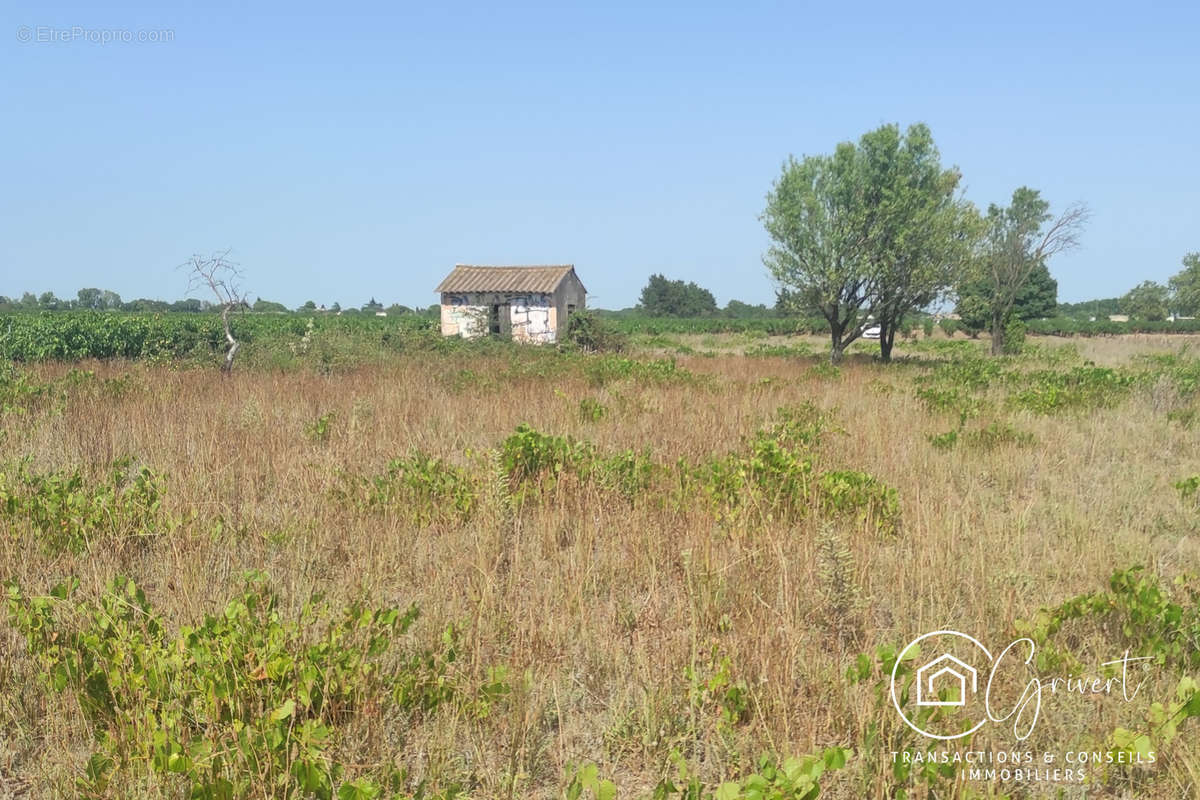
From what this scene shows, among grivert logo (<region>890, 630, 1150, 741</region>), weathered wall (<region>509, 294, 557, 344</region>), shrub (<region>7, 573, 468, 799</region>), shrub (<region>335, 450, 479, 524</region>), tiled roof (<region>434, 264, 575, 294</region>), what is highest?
tiled roof (<region>434, 264, 575, 294</region>)

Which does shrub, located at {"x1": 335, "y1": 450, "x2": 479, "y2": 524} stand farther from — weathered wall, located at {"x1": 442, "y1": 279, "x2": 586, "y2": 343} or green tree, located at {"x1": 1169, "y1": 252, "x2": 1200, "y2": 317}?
green tree, located at {"x1": 1169, "y1": 252, "x2": 1200, "y2": 317}

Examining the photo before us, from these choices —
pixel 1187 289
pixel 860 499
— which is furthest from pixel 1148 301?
pixel 860 499

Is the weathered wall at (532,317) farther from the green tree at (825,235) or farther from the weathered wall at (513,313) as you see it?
the green tree at (825,235)

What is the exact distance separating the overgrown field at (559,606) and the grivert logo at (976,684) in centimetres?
5

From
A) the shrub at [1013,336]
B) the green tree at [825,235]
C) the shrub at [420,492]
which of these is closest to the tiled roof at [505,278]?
the green tree at [825,235]

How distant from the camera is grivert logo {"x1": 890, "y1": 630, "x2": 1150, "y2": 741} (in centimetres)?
256

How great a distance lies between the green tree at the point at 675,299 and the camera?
315ft

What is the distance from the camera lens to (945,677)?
2.87 metres

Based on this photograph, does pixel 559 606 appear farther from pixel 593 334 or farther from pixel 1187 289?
pixel 1187 289

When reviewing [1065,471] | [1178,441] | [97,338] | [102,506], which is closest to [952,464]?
[1065,471]

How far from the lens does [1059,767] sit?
95.9 inches

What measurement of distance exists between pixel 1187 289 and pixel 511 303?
79703mm

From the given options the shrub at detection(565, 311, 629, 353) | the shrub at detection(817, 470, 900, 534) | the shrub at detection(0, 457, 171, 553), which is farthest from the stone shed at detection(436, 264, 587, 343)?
the shrub at detection(0, 457, 171, 553)

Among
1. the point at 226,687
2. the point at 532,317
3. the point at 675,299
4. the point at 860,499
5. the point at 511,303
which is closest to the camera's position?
the point at 226,687
